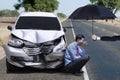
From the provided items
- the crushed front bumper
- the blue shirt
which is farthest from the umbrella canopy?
the crushed front bumper

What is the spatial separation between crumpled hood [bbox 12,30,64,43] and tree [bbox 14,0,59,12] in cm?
8304

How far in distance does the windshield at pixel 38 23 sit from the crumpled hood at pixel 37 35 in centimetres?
77

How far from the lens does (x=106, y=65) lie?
15805 mm

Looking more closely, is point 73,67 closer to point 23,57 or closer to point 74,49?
point 74,49

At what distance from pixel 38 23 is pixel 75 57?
2675 mm

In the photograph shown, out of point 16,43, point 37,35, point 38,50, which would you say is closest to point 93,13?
point 37,35

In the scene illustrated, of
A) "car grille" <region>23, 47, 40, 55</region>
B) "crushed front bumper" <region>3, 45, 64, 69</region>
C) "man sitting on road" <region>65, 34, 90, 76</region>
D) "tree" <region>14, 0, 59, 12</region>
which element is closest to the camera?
"man sitting on road" <region>65, 34, 90, 76</region>

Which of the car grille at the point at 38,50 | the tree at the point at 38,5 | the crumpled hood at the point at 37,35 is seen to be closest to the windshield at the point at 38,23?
the crumpled hood at the point at 37,35

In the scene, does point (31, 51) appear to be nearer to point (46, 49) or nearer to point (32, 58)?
point (32, 58)

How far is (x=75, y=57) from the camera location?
1341 cm

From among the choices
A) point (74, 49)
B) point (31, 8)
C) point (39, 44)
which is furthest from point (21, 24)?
point (31, 8)

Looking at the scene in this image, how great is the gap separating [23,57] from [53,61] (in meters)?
0.92

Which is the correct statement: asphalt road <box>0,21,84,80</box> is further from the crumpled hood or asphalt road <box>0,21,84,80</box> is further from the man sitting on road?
the crumpled hood

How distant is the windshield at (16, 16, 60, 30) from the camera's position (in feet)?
Answer: 50.1
